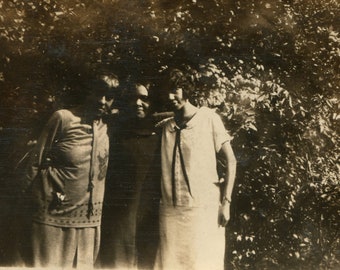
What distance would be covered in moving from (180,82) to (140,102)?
0.34 meters

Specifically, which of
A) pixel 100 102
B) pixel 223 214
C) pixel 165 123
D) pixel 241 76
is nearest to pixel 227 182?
pixel 223 214

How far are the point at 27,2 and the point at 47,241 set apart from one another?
183 centimetres

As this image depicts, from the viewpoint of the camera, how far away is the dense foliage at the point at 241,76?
12.9 ft

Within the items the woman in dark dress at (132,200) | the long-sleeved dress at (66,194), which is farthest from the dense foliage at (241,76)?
the woman in dark dress at (132,200)

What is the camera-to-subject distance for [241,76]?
3979mm

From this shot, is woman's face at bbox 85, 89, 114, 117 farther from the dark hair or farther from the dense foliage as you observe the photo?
the dark hair

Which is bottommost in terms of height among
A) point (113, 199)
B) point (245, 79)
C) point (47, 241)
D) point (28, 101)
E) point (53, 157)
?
point (47, 241)

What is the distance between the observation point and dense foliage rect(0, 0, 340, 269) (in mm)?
3918

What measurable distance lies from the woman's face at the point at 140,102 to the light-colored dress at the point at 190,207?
25cm

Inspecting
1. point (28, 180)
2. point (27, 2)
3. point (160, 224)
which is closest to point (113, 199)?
point (160, 224)

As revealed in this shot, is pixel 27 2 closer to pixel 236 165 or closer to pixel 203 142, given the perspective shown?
pixel 203 142

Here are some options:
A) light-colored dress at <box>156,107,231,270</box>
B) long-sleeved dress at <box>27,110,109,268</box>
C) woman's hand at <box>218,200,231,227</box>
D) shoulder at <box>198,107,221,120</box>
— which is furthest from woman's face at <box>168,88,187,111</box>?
woman's hand at <box>218,200,231,227</box>

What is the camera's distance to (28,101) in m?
3.96

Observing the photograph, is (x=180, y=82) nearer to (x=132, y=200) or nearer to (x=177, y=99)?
(x=177, y=99)
